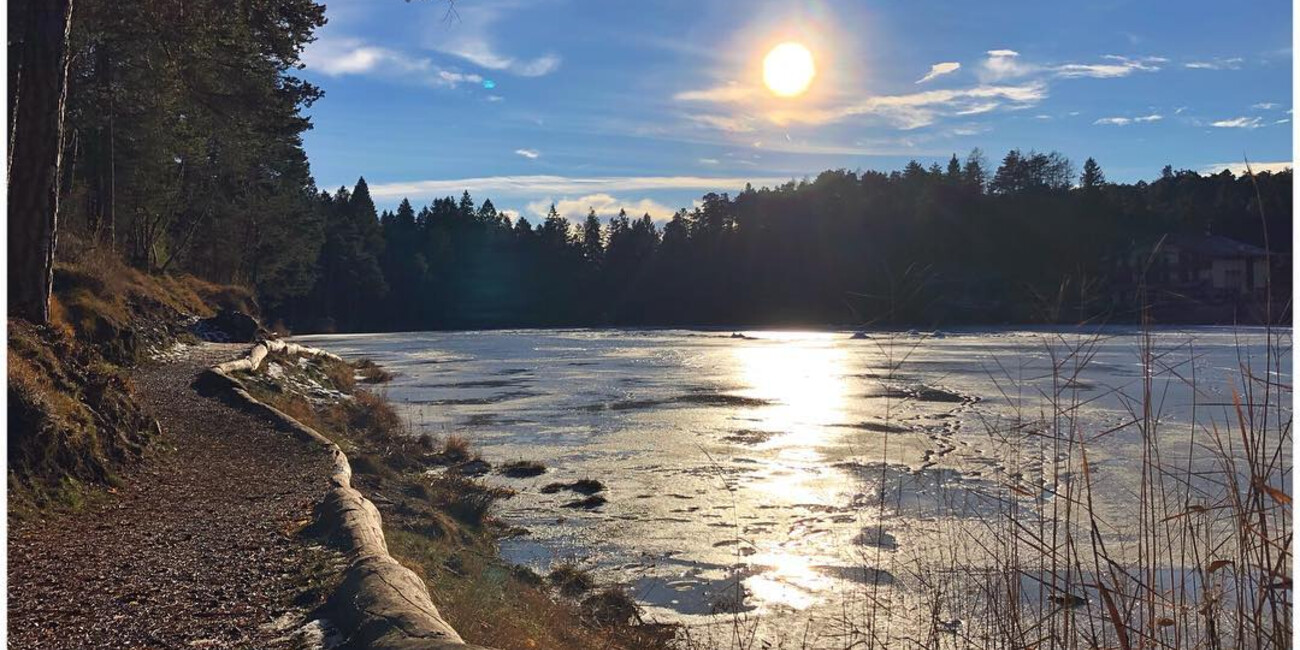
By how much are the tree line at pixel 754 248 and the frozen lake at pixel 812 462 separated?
163 ft

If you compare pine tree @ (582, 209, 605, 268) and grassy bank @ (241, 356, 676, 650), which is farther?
pine tree @ (582, 209, 605, 268)

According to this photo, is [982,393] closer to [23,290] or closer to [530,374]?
[530,374]

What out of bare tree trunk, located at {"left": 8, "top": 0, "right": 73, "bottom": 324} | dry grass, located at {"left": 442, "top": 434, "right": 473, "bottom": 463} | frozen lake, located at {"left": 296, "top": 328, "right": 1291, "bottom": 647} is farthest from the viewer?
dry grass, located at {"left": 442, "top": 434, "right": 473, "bottom": 463}

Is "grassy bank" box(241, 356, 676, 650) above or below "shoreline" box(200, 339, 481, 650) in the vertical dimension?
below

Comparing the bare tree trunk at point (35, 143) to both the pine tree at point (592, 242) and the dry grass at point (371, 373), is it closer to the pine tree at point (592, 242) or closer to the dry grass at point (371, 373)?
the dry grass at point (371, 373)


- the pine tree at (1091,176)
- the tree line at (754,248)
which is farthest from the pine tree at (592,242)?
the pine tree at (1091,176)

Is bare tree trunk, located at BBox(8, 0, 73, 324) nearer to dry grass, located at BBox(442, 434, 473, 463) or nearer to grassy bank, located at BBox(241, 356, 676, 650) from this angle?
grassy bank, located at BBox(241, 356, 676, 650)

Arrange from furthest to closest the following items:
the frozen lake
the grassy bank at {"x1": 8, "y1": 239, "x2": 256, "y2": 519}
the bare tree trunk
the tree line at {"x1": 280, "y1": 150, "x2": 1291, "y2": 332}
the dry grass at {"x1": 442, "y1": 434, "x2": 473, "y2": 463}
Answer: the tree line at {"x1": 280, "y1": 150, "x2": 1291, "y2": 332}, the dry grass at {"x1": 442, "y1": 434, "x2": 473, "y2": 463}, the bare tree trunk, the frozen lake, the grassy bank at {"x1": 8, "y1": 239, "x2": 256, "y2": 519}

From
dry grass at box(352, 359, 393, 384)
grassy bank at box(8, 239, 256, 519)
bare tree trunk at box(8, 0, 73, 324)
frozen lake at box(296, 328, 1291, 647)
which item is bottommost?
frozen lake at box(296, 328, 1291, 647)

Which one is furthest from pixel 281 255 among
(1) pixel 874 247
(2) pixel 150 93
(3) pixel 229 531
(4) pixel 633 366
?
(1) pixel 874 247

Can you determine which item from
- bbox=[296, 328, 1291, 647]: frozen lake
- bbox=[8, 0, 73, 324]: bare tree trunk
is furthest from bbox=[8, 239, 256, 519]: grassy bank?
bbox=[296, 328, 1291, 647]: frozen lake

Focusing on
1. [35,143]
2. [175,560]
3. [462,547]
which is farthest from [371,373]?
[175,560]

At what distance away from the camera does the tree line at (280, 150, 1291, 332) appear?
254ft

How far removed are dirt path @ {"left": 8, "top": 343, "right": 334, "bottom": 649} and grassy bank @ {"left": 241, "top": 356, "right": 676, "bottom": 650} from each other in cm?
91
